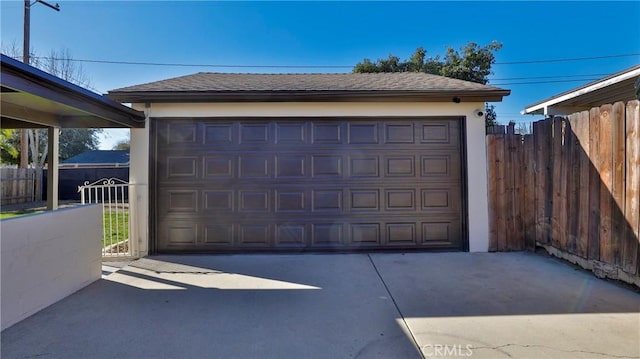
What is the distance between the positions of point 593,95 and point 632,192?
6033mm

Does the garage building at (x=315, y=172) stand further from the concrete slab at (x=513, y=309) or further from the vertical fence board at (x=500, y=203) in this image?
the concrete slab at (x=513, y=309)

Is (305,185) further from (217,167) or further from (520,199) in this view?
(520,199)

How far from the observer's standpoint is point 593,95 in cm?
788

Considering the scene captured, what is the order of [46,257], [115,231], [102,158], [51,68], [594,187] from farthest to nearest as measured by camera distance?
[102,158] → [51,68] → [115,231] → [594,187] → [46,257]

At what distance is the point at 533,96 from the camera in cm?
1791

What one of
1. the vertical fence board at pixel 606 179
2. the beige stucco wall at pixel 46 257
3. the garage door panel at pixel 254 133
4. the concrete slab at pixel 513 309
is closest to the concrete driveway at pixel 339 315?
the concrete slab at pixel 513 309

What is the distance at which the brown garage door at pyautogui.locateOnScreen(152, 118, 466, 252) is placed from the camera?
5.38 metres

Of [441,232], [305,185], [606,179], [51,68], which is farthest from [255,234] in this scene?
[51,68]

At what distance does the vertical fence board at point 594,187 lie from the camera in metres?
3.97

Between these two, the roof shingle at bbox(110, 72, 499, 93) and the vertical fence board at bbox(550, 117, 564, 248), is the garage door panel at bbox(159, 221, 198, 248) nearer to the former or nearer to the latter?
the roof shingle at bbox(110, 72, 499, 93)

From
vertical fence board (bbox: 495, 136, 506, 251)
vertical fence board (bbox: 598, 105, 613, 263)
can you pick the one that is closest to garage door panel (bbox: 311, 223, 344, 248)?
vertical fence board (bbox: 495, 136, 506, 251)

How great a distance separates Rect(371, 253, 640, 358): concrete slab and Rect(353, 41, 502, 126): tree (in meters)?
12.5

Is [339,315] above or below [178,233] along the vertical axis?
below

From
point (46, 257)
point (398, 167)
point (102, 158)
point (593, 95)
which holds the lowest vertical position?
point (46, 257)
